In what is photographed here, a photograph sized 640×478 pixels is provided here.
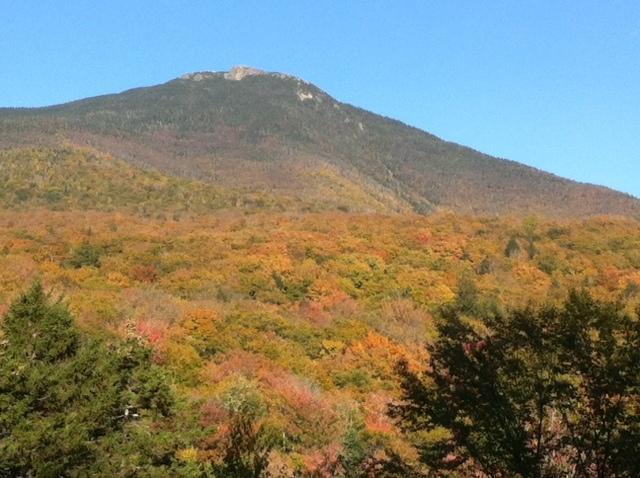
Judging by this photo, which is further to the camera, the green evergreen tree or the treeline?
the green evergreen tree

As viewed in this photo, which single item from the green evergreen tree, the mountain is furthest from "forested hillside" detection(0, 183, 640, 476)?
the mountain

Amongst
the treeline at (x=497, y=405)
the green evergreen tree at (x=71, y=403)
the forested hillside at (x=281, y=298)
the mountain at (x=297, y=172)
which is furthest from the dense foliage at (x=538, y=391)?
the mountain at (x=297, y=172)

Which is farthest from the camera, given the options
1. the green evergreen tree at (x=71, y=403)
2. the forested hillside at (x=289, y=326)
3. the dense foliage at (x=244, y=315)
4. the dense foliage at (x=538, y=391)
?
the dense foliage at (x=244, y=315)

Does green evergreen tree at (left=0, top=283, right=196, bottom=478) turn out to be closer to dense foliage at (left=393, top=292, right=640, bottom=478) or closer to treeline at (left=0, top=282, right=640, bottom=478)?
treeline at (left=0, top=282, right=640, bottom=478)

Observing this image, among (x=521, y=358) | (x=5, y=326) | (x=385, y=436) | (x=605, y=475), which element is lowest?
(x=385, y=436)

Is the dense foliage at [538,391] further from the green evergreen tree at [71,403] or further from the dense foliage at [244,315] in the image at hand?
the green evergreen tree at [71,403]

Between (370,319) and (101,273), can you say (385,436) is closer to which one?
(370,319)

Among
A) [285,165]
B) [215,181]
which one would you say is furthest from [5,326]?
[285,165]

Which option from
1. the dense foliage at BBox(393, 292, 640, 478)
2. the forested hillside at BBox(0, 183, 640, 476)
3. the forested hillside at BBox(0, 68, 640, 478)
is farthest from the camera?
the forested hillside at BBox(0, 183, 640, 476)

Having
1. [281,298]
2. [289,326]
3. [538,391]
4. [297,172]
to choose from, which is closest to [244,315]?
[289,326]

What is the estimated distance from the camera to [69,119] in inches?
6880

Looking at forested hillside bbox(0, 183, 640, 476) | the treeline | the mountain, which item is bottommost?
forested hillside bbox(0, 183, 640, 476)

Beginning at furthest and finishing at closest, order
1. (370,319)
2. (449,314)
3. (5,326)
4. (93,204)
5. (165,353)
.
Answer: (93,204) → (370,319) → (165,353) → (5,326) → (449,314)

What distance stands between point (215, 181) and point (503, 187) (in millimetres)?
79756
